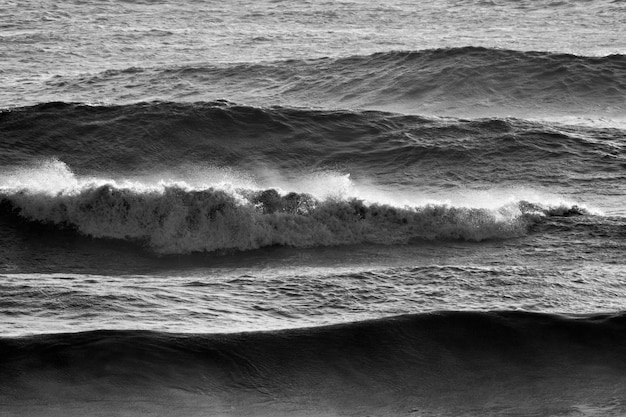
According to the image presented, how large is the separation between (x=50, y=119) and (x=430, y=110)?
8006 mm

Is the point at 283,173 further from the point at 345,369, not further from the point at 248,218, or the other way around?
the point at 345,369

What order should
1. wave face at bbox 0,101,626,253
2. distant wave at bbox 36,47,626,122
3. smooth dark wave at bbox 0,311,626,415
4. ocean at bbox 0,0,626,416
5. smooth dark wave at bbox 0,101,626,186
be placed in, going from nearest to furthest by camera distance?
smooth dark wave at bbox 0,311,626,415, ocean at bbox 0,0,626,416, wave face at bbox 0,101,626,253, smooth dark wave at bbox 0,101,626,186, distant wave at bbox 36,47,626,122

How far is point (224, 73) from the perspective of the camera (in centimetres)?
2220

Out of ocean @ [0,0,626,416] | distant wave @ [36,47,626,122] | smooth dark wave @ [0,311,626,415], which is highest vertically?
distant wave @ [36,47,626,122]

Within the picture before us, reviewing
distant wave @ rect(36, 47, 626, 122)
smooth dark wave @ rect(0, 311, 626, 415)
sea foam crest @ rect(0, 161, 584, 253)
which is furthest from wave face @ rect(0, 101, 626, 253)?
smooth dark wave @ rect(0, 311, 626, 415)

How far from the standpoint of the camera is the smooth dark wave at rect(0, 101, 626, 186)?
16.6m

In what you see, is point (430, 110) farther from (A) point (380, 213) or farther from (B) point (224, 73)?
(A) point (380, 213)

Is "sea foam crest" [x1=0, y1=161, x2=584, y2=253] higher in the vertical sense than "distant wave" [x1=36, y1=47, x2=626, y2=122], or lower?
lower

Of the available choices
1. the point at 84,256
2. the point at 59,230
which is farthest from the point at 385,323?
the point at 59,230

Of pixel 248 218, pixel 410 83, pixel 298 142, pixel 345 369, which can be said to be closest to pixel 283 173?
pixel 298 142

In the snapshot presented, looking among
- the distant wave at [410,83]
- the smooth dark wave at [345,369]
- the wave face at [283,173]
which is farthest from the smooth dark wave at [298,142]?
the smooth dark wave at [345,369]

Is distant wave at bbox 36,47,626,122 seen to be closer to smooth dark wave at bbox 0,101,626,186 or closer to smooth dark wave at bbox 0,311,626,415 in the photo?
smooth dark wave at bbox 0,101,626,186

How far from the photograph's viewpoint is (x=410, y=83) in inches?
861

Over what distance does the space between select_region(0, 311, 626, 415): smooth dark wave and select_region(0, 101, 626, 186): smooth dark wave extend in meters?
6.72
